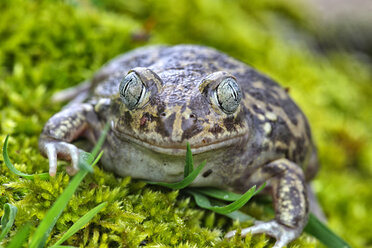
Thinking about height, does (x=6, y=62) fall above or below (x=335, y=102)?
above

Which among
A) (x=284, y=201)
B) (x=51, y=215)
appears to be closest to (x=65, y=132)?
(x=51, y=215)

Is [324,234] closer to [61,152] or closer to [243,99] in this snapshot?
[243,99]

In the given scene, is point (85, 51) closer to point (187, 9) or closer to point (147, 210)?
point (187, 9)

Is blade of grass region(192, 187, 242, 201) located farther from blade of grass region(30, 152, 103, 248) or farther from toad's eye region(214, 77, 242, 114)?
blade of grass region(30, 152, 103, 248)

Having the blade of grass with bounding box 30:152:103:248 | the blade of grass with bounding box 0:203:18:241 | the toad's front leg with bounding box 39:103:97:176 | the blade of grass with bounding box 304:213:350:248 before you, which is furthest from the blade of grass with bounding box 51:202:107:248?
the blade of grass with bounding box 304:213:350:248

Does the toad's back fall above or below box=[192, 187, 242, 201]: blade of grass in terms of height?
above

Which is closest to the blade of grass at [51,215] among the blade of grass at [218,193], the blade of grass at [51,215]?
the blade of grass at [51,215]

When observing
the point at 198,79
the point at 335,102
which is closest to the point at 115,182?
the point at 198,79
